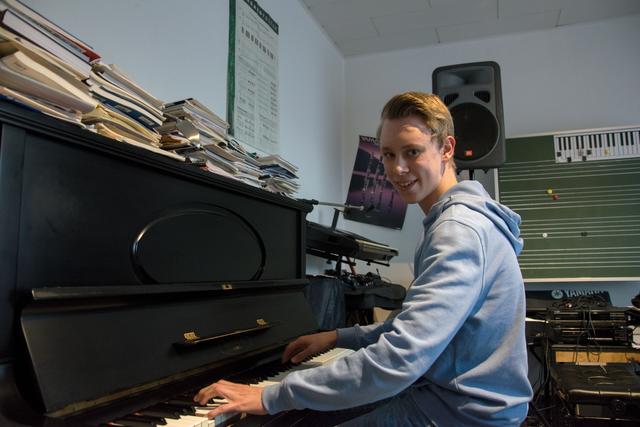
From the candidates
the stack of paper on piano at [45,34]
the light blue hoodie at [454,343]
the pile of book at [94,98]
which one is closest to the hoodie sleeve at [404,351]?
the light blue hoodie at [454,343]

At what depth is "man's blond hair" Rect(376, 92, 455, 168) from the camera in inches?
46.5

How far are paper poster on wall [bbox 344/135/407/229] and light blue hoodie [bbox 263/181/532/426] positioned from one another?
8.05ft

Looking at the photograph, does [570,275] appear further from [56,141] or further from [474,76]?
[56,141]

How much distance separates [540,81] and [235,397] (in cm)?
327

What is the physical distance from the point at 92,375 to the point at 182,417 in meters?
0.16

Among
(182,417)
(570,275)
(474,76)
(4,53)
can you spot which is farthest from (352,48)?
(182,417)

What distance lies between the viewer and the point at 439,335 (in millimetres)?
875

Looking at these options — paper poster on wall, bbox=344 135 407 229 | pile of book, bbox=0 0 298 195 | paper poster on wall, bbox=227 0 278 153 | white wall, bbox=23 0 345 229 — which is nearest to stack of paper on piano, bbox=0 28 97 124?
pile of book, bbox=0 0 298 195

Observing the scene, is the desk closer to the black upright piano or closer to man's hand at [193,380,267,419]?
the black upright piano

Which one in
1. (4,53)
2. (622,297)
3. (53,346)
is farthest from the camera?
(622,297)

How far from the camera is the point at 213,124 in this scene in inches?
61.0

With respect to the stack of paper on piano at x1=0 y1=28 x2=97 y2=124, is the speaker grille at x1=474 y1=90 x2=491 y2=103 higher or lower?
higher

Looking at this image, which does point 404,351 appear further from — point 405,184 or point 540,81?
point 540,81

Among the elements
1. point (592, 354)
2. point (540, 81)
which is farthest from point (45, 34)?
point (540, 81)
